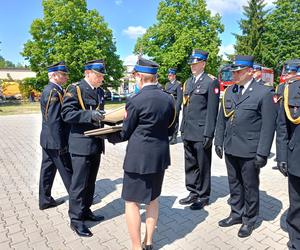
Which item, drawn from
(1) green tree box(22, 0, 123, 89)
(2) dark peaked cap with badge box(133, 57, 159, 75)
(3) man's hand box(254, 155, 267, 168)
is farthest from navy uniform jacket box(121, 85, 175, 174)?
(1) green tree box(22, 0, 123, 89)

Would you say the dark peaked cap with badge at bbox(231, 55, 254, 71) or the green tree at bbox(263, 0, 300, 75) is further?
the green tree at bbox(263, 0, 300, 75)

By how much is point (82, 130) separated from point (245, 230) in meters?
2.34

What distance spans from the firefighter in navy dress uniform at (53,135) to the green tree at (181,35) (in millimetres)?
29086

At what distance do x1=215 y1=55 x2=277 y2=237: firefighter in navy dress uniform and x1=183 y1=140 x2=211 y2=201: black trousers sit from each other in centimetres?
54

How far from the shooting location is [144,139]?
2.94m

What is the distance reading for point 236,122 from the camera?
3.64 m

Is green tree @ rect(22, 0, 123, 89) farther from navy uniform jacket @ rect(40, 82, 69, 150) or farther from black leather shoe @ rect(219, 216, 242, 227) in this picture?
black leather shoe @ rect(219, 216, 242, 227)

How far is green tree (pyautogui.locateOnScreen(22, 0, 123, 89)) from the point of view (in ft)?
103

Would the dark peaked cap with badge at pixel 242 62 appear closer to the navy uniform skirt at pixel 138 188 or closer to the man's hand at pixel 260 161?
the man's hand at pixel 260 161

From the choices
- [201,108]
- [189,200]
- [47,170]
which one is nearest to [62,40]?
[47,170]

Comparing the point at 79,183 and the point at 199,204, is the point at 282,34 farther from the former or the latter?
the point at 79,183

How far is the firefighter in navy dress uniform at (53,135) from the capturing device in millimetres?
4016

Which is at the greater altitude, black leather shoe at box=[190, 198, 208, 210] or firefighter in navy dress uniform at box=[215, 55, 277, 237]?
firefighter in navy dress uniform at box=[215, 55, 277, 237]

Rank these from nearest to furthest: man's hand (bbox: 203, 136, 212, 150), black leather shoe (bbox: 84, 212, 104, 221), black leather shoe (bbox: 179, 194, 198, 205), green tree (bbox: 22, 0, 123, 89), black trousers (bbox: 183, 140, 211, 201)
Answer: black leather shoe (bbox: 84, 212, 104, 221) < man's hand (bbox: 203, 136, 212, 150) < black trousers (bbox: 183, 140, 211, 201) < black leather shoe (bbox: 179, 194, 198, 205) < green tree (bbox: 22, 0, 123, 89)
